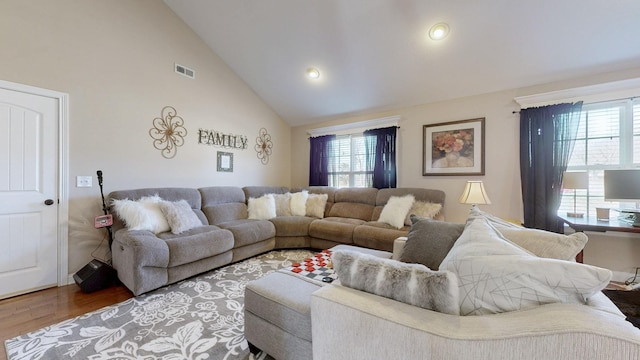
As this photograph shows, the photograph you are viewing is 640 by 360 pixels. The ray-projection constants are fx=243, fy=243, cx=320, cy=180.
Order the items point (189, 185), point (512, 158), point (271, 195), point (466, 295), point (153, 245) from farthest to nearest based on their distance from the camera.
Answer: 1. point (271, 195)
2. point (189, 185)
3. point (512, 158)
4. point (153, 245)
5. point (466, 295)

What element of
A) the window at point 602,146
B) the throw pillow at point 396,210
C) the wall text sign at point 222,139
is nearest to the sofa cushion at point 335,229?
the throw pillow at point 396,210

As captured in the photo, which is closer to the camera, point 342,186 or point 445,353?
point 445,353

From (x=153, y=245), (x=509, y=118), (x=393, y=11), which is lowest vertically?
(x=153, y=245)

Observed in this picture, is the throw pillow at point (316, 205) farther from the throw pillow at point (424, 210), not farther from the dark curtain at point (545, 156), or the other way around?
the dark curtain at point (545, 156)

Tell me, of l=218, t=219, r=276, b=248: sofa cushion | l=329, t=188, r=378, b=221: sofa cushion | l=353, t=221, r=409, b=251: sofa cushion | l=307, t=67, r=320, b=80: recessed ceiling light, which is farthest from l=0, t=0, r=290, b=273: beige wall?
l=353, t=221, r=409, b=251: sofa cushion

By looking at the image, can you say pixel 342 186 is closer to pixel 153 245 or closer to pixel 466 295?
pixel 153 245

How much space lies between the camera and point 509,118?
10.7 feet

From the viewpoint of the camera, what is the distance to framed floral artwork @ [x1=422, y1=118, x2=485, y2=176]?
348 centimetres

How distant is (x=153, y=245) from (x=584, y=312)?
2.86 m

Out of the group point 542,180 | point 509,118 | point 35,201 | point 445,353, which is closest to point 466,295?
point 445,353

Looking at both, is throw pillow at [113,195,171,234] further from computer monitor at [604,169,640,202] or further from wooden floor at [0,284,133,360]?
computer monitor at [604,169,640,202]

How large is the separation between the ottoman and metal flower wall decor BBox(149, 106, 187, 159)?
284 centimetres

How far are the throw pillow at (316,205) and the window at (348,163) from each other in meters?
0.64

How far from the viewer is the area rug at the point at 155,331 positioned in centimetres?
159
